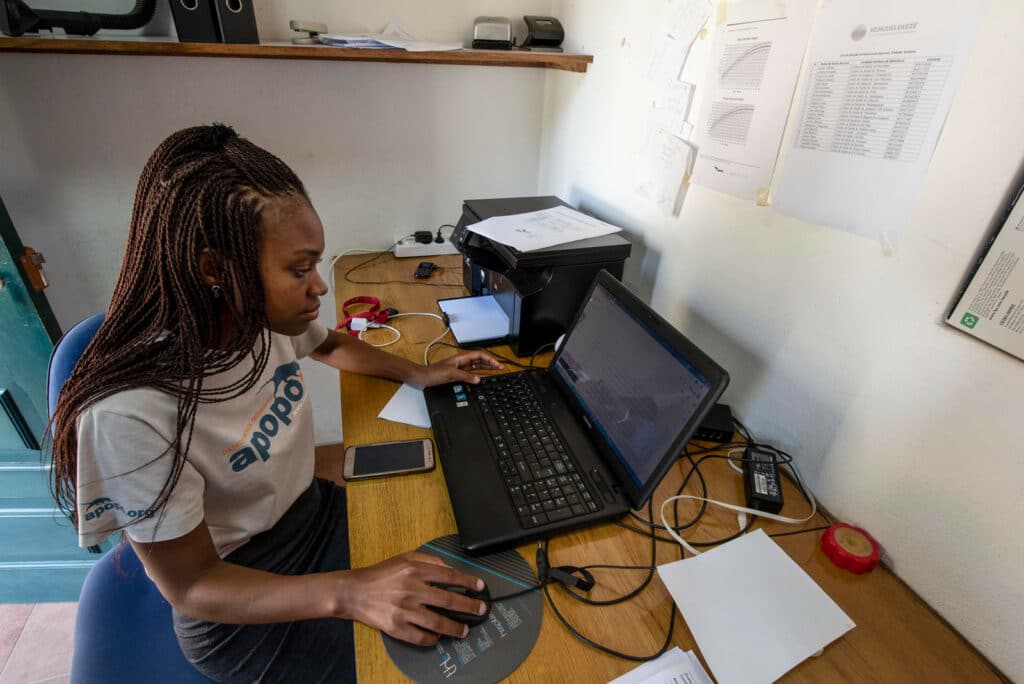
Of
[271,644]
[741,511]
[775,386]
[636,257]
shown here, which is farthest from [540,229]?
[271,644]

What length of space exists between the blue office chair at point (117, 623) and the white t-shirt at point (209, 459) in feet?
0.64

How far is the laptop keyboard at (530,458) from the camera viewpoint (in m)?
0.72

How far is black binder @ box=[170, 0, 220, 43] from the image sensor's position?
3.55 feet

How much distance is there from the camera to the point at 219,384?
0.71m

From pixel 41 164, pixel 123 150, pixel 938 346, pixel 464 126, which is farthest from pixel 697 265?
pixel 41 164

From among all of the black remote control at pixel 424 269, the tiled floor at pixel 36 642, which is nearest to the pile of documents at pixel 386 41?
the black remote control at pixel 424 269

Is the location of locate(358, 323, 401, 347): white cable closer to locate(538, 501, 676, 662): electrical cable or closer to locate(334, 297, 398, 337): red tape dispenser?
locate(334, 297, 398, 337): red tape dispenser

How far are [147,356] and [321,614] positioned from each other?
1.27 feet

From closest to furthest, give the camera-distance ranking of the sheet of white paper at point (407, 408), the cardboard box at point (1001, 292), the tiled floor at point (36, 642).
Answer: the cardboard box at point (1001, 292)
the sheet of white paper at point (407, 408)
the tiled floor at point (36, 642)

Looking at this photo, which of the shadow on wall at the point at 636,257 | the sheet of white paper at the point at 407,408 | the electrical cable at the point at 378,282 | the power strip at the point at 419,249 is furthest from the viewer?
the power strip at the point at 419,249

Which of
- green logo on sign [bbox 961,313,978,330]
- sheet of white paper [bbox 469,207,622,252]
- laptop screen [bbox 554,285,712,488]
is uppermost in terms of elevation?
green logo on sign [bbox 961,313,978,330]

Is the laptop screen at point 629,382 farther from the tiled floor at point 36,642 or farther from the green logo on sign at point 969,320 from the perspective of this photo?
the tiled floor at point 36,642

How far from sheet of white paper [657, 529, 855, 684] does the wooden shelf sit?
122 cm

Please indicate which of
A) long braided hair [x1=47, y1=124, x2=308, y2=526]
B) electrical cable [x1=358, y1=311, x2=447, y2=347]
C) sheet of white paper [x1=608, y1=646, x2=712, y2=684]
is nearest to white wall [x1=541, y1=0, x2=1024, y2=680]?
sheet of white paper [x1=608, y1=646, x2=712, y2=684]
